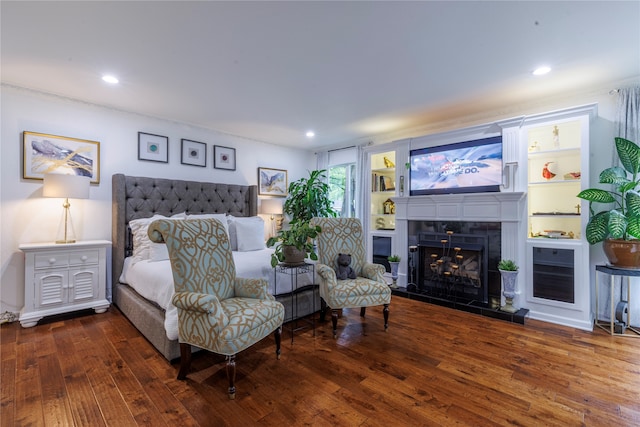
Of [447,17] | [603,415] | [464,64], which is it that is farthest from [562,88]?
[603,415]

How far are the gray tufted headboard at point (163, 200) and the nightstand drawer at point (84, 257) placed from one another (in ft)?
0.78

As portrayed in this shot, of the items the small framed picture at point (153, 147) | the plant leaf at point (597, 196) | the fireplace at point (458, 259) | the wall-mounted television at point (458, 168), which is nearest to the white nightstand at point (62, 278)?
the small framed picture at point (153, 147)

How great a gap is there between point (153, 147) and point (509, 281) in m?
4.80

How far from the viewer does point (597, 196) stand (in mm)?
2760

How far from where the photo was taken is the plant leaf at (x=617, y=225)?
261 cm

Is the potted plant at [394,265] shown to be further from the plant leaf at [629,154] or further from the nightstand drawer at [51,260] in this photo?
the nightstand drawer at [51,260]

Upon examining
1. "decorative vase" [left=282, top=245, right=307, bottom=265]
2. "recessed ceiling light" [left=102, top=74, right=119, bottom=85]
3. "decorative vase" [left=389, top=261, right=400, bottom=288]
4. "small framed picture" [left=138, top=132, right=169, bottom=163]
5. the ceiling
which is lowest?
"decorative vase" [left=389, top=261, right=400, bottom=288]

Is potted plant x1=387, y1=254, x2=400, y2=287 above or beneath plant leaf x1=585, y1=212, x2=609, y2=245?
beneath

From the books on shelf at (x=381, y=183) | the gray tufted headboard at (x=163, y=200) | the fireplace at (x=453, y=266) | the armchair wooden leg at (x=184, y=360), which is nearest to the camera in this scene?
the armchair wooden leg at (x=184, y=360)

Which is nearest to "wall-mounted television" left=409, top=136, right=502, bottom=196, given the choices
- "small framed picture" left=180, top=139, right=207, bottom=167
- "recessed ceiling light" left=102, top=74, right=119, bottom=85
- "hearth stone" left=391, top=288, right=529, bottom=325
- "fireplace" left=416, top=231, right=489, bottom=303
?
"fireplace" left=416, top=231, right=489, bottom=303

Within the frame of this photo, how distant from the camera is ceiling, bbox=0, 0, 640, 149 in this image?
1890 millimetres

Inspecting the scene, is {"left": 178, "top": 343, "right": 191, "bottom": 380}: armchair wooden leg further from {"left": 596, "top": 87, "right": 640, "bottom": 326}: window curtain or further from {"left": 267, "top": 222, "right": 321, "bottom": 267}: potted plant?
{"left": 596, "top": 87, "right": 640, "bottom": 326}: window curtain

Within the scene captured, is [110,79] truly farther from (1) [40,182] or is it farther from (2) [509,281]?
(2) [509,281]

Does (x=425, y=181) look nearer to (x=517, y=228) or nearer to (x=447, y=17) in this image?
(x=517, y=228)
